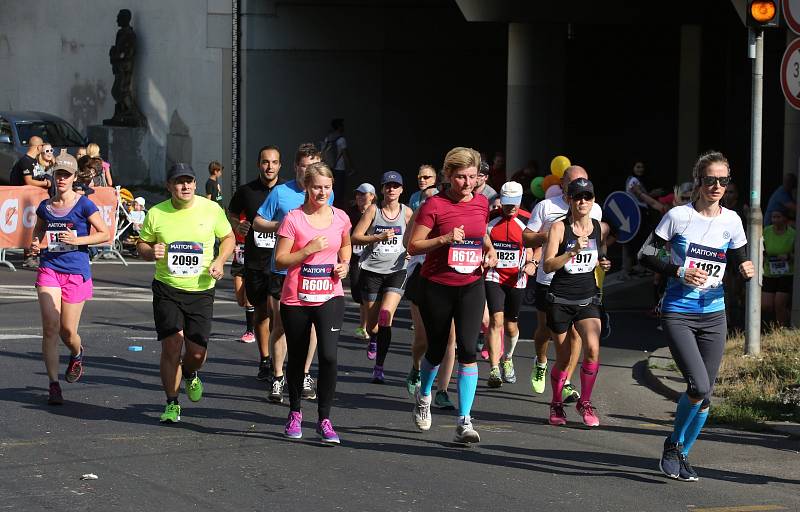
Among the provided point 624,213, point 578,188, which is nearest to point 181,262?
point 578,188

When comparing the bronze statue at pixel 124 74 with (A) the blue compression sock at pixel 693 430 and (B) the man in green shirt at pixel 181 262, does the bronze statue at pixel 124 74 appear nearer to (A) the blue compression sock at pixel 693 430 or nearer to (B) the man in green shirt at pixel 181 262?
(B) the man in green shirt at pixel 181 262

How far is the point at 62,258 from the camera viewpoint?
10000 millimetres

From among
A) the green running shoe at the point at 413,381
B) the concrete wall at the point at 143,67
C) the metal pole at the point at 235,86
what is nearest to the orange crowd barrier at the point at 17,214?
the metal pole at the point at 235,86

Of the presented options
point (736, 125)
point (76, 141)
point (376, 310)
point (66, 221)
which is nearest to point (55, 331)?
point (66, 221)

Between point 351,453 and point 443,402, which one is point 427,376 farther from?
point 443,402

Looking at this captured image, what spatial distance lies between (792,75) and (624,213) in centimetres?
215

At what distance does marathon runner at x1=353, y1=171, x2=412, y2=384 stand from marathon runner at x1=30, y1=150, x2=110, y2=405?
7.58 ft

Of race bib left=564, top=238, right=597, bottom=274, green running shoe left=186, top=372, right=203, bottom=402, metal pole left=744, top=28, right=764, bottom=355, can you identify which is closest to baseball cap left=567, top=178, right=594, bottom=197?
race bib left=564, top=238, right=597, bottom=274

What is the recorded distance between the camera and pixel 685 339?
26.2 feet

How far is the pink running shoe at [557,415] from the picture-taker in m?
9.70

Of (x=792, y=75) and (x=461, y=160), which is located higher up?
(x=792, y=75)

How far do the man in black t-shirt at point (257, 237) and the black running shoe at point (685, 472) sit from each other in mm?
3811

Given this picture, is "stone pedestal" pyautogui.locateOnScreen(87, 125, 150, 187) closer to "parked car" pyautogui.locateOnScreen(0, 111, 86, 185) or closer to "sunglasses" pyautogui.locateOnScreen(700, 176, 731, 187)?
"parked car" pyautogui.locateOnScreen(0, 111, 86, 185)

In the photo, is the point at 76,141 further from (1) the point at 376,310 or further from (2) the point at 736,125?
(1) the point at 376,310
